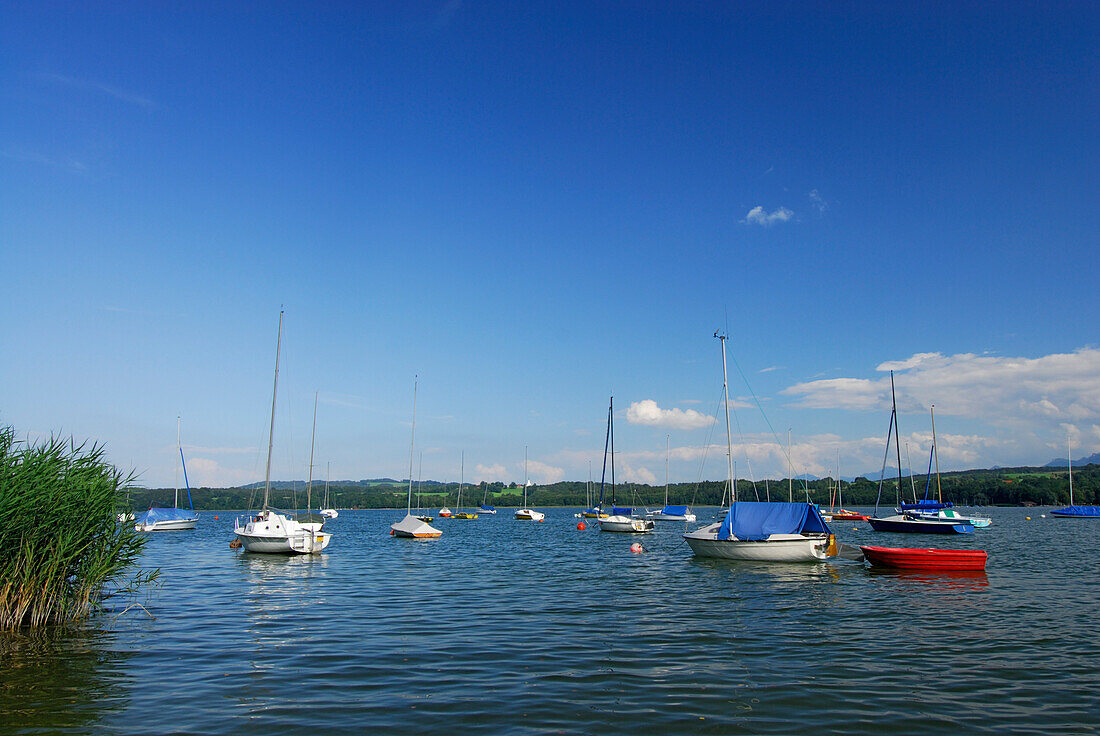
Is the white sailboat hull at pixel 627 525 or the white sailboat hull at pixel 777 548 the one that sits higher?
the white sailboat hull at pixel 777 548

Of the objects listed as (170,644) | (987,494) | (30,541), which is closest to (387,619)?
(170,644)

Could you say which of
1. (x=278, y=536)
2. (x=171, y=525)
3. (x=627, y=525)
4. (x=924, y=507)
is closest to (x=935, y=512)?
(x=924, y=507)

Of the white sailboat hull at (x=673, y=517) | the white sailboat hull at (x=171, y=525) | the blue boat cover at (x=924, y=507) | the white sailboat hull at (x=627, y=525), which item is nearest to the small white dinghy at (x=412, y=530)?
the white sailboat hull at (x=627, y=525)

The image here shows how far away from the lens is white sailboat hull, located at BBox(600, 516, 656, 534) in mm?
70625

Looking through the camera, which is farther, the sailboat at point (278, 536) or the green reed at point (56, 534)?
the sailboat at point (278, 536)

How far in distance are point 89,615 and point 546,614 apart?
1433cm

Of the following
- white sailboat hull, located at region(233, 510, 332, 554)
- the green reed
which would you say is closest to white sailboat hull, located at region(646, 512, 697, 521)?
white sailboat hull, located at region(233, 510, 332, 554)

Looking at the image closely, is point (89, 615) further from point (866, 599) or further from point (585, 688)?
point (866, 599)

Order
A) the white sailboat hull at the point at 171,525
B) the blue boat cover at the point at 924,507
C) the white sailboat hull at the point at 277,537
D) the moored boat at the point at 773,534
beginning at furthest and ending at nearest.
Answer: the white sailboat hull at the point at 171,525 < the blue boat cover at the point at 924,507 < the white sailboat hull at the point at 277,537 < the moored boat at the point at 773,534

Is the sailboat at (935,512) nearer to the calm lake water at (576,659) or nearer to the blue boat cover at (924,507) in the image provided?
the blue boat cover at (924,507)

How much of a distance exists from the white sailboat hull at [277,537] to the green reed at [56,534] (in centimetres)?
2340

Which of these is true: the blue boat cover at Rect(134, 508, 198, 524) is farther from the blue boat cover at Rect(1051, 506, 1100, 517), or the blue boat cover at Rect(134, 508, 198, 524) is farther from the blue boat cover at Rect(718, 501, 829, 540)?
the blue boat cover at Rect(1051, 506, 1100, 517)

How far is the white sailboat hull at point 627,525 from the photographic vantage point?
232 feet

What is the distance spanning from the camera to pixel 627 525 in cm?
7194
